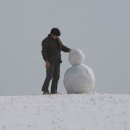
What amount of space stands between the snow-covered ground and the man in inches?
56.5

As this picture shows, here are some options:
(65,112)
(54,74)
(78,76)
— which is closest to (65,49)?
(54,74)

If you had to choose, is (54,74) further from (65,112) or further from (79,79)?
(65,112)

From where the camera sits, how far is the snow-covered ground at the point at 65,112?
8883 mm

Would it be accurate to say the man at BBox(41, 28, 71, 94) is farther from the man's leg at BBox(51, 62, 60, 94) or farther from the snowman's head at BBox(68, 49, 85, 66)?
the snowman's head at BBox(68, 49, 85, 66)

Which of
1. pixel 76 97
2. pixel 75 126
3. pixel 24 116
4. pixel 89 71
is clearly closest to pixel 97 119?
pixel 75 126

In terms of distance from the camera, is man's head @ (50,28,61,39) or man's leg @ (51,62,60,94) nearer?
man's head @ (50,28,61,39)

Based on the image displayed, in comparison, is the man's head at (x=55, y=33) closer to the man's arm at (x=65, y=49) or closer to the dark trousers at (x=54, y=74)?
the man's arm at (x=65, y=49)

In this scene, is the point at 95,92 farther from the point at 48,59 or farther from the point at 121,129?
the point at 121,129

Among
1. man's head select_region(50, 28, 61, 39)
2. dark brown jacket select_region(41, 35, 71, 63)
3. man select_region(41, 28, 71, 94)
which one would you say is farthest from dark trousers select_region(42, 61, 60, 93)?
man's head select_region(50, 28, 61, 39)

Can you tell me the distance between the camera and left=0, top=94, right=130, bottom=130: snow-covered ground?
8.88 meters

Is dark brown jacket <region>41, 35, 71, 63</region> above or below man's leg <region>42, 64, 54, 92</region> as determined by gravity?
above

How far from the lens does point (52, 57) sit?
46.7 ft

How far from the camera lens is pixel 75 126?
8820 millimetres

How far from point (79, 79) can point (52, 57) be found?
40.2 inches
